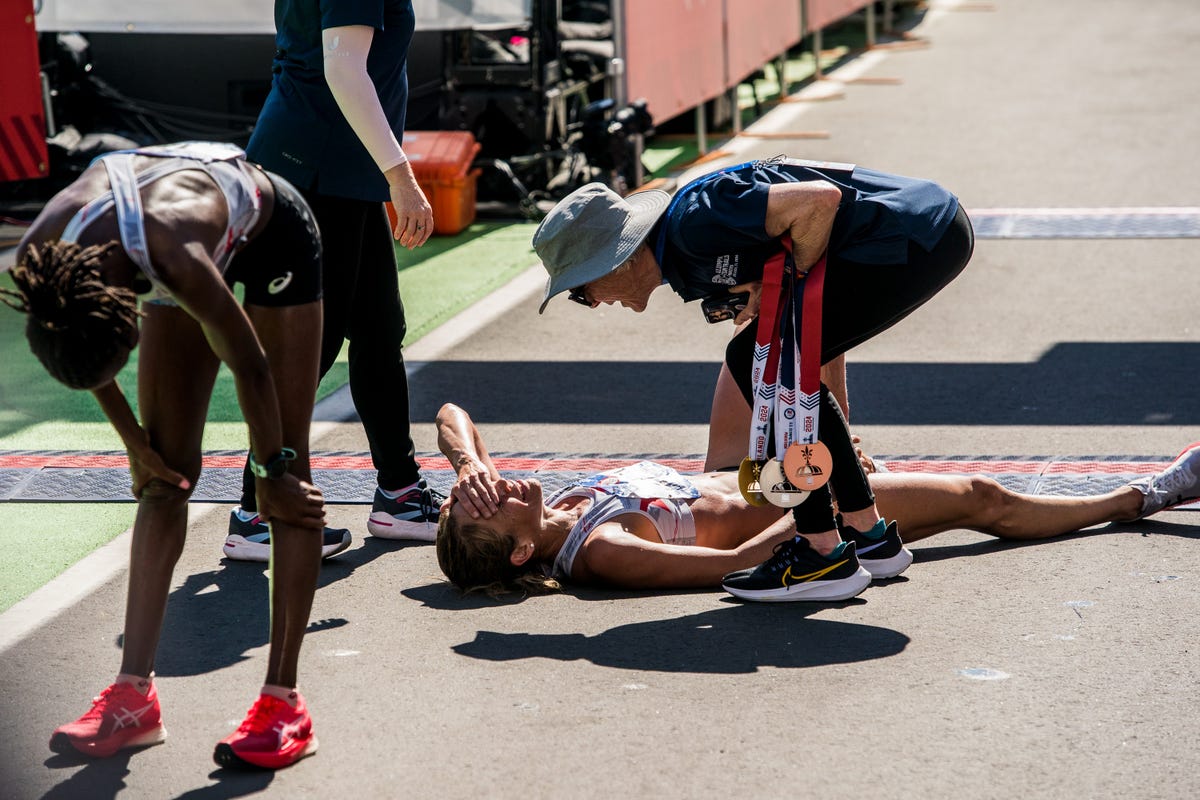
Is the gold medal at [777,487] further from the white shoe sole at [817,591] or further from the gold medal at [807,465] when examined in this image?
the white shoe sole at [817,591]

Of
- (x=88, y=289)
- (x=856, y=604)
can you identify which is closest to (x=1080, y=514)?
(x=856, y=604)

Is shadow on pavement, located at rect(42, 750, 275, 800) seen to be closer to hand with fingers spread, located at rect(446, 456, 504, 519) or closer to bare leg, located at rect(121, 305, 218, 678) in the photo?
bare leg, located at rect(121, 305, 218, 678)

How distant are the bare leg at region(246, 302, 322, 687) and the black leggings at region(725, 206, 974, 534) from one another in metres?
1.43

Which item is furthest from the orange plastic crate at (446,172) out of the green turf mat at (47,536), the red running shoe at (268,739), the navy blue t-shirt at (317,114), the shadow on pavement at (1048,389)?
the red running shoe at (268,739)

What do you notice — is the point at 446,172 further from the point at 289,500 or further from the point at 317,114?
the point at 289,500

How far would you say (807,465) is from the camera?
4215 mm

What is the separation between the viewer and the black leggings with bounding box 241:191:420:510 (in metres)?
4.75

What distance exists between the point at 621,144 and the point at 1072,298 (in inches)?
161

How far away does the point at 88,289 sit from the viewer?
2.91 metres

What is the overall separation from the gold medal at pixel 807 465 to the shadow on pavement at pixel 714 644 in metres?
0.40

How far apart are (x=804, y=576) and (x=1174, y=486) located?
139 cm

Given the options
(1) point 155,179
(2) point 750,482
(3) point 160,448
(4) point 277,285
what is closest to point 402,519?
(2) point 750,482

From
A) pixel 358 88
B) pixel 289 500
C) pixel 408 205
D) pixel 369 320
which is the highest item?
pixel 358 88

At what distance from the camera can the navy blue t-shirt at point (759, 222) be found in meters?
4.07
